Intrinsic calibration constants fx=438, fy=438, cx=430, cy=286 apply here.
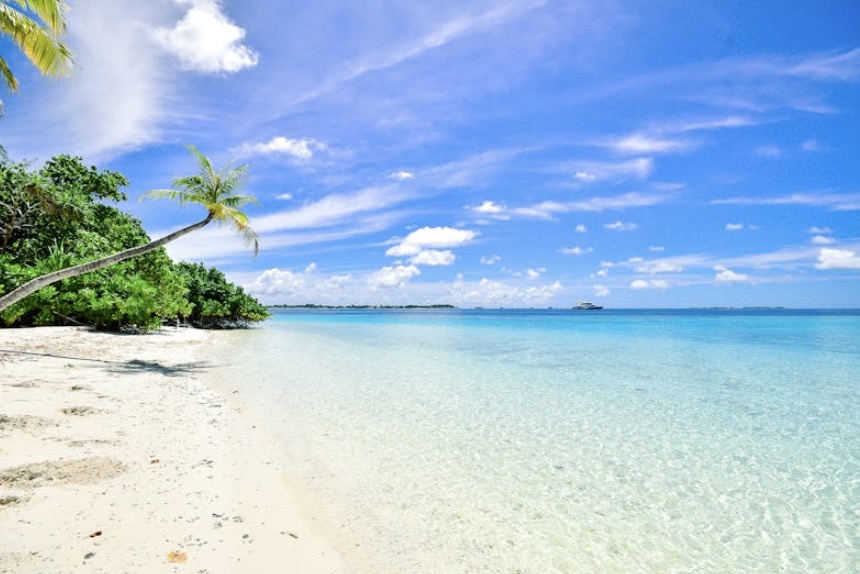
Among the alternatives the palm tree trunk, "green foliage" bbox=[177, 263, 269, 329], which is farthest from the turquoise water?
"green foliage" bbox=[177, 263, 269, 329]

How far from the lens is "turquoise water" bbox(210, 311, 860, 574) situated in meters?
4.00

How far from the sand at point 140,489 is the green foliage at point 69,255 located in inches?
476

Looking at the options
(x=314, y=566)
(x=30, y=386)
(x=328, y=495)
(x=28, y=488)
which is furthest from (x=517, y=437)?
(x=30, y=386)

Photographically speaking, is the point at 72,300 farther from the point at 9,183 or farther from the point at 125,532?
the point at 125,532

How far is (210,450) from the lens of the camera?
19.9ft

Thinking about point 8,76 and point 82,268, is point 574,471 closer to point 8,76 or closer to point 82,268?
point 82,268

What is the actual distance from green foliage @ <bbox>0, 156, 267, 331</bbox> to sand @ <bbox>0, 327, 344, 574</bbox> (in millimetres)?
12085

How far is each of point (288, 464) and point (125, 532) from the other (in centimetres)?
237

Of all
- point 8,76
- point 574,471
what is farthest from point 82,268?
point 574,471

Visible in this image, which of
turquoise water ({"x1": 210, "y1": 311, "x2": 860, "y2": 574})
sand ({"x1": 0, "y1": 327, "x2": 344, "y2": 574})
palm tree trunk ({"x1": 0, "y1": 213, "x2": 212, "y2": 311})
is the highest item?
palm tree trunk ({"x1": 0, "y1": 213, "x2": 212, "y2": 311})

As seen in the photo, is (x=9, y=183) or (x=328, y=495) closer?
(x=328, y=495)

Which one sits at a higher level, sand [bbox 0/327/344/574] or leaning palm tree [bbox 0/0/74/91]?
leaning palm tree [bbox 0/0/74/91]

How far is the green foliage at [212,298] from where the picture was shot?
125 ft

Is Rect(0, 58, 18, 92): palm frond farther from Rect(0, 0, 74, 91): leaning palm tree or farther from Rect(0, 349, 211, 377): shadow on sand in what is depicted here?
Rect(0, 349, 211, 377): shadow on sand
